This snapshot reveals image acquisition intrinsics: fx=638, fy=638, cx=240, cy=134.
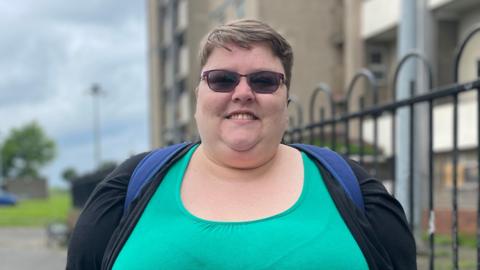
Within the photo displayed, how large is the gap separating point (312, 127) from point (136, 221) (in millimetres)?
2374

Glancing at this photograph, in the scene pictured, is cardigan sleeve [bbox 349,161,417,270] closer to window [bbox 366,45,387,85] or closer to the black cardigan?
the black cardigan

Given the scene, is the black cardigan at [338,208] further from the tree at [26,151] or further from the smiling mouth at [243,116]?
the tree at [26,151]

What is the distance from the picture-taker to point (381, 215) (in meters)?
1.89

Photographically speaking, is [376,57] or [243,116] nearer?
[243,116]

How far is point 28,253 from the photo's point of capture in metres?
14.0

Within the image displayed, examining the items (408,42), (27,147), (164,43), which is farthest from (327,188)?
(27,147)

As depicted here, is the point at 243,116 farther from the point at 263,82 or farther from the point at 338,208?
the point at 338,208

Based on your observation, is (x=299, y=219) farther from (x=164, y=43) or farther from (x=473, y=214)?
(x=164, y=43)

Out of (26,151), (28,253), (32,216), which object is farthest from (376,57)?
(26,151)

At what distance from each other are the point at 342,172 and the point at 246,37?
1.64 feet

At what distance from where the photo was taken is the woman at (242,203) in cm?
182

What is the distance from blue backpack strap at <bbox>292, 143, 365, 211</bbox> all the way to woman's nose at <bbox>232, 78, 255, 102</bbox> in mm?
290

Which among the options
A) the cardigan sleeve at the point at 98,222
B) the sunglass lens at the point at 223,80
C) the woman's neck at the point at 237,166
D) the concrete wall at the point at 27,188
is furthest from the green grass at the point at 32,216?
the concrete wall at the point at 27,188

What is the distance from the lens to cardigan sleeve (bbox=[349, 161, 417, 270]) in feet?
6.19
